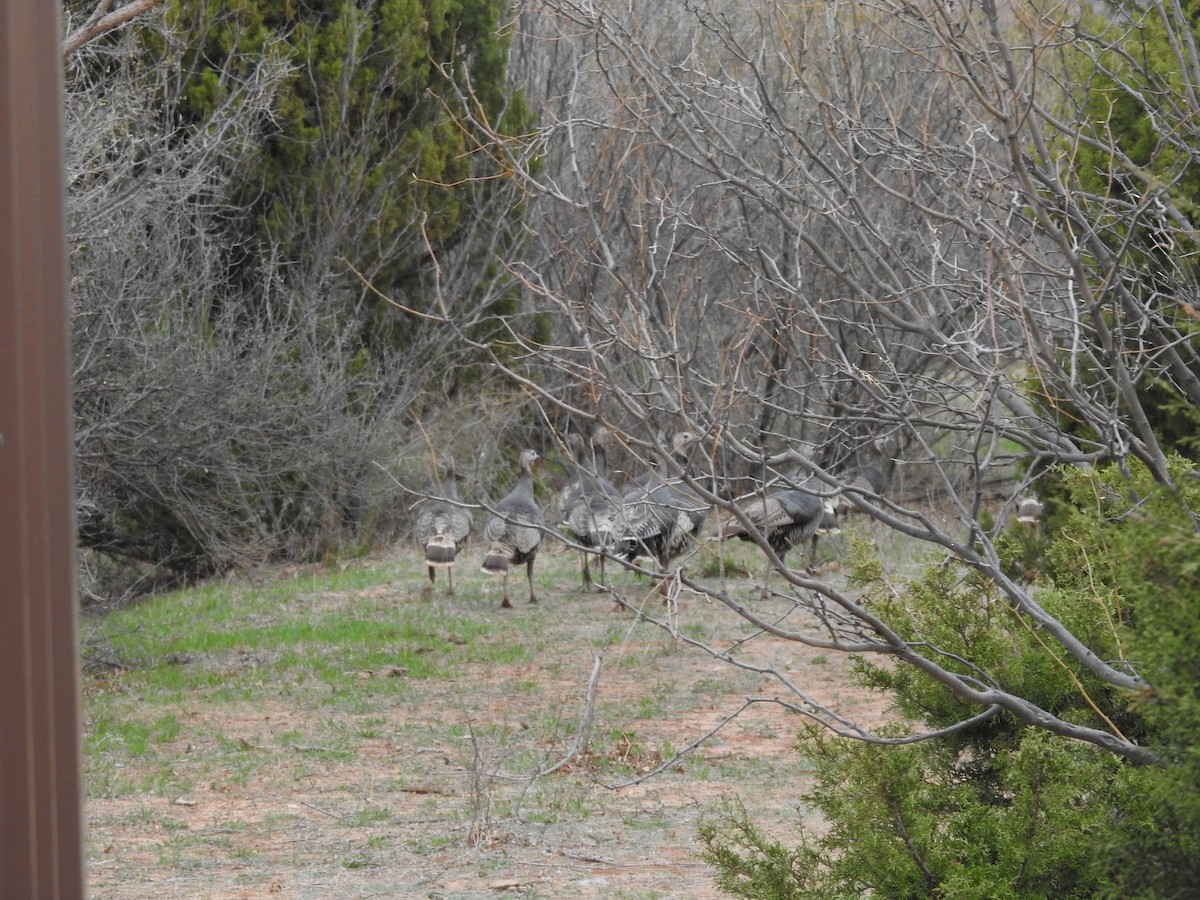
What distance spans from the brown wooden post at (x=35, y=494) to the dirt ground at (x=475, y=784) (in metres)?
2.46

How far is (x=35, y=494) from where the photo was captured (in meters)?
1.58

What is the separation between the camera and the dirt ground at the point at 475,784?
585 cm

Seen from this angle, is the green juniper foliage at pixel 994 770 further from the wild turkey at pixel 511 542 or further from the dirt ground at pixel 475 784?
the wild turkey at pixel 511 542

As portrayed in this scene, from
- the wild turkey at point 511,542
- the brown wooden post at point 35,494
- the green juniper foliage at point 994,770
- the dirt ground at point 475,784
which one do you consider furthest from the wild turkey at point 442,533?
the brown wooden post at point 35,494

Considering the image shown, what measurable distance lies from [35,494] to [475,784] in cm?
501

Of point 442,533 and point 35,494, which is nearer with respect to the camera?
point 35,494

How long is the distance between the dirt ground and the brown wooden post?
8.09ft

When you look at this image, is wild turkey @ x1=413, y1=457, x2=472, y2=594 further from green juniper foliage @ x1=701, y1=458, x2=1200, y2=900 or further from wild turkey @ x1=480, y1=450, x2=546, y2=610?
green juniper foliage @ x1=701, y1=458, x2=1200, y2=900

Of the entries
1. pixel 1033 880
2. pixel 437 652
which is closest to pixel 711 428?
pixel 1033 880

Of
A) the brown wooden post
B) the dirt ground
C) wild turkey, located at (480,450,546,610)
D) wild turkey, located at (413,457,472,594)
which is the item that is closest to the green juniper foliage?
the dirt ground

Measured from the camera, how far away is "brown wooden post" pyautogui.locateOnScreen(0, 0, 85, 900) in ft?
5.14

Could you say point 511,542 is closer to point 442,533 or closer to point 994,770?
point 442,533

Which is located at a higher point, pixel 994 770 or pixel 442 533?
pixel 994 770

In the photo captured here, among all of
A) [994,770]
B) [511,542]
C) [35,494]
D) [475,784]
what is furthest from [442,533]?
[35,494]
